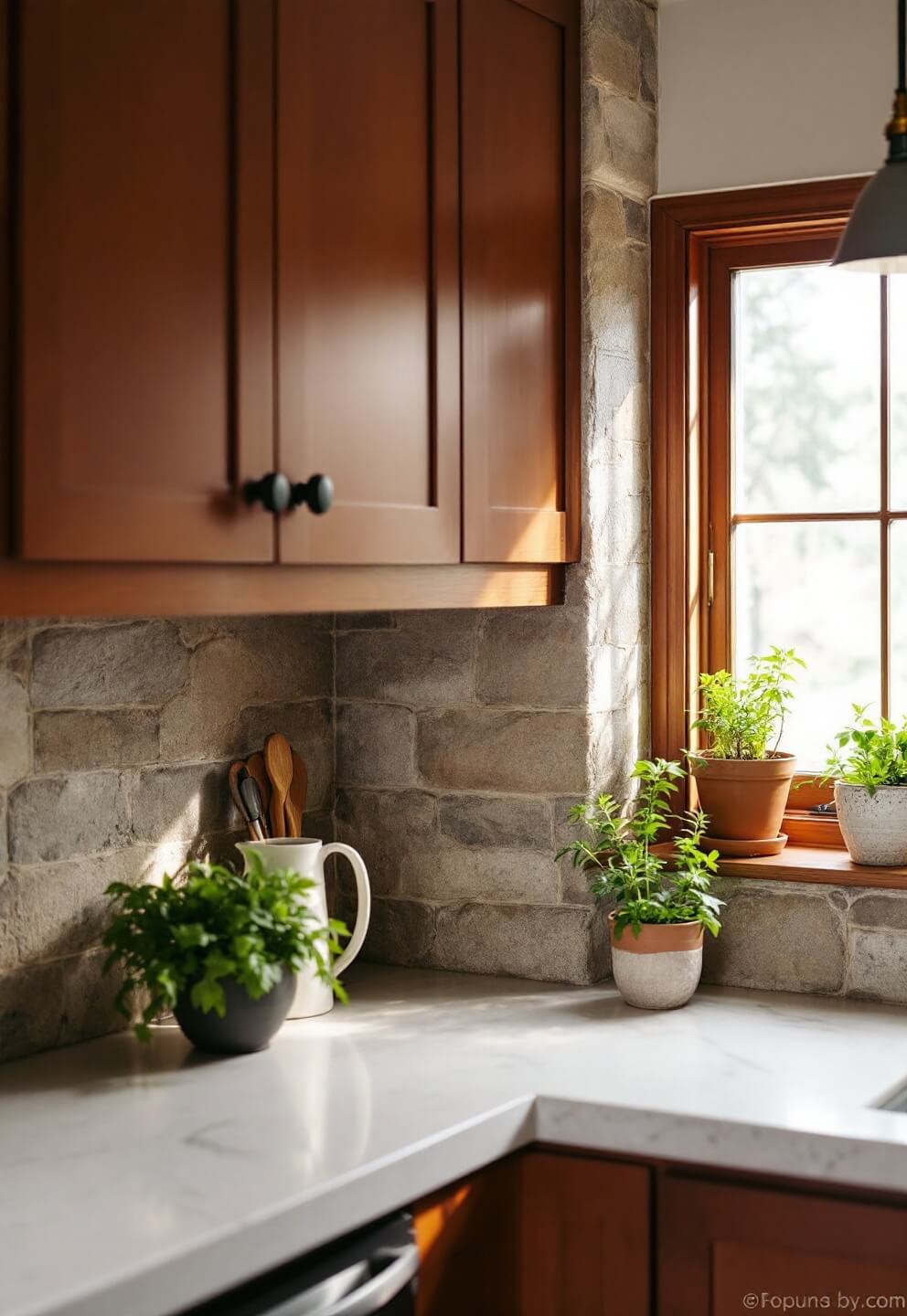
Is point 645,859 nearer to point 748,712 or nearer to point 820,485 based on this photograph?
point 748,712

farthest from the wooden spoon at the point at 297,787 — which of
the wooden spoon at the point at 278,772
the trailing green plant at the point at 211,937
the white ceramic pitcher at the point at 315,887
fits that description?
the trailing green plant at the point at 211,937

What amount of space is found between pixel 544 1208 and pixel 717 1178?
0.71ft

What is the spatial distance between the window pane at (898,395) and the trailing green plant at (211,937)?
1181 millimetres

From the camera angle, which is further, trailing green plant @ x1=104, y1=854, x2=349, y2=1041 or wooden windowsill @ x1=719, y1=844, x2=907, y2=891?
wooden windowsill @ x1=719, y1=844, x2=907, y2=891

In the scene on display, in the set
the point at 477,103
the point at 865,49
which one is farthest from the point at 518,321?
the point at 865,49

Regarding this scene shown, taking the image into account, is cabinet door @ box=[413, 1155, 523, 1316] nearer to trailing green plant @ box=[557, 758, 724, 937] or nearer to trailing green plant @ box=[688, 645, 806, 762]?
trailing green plant @ box=[557, 758, 724, 937]

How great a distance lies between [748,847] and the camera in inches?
95.9

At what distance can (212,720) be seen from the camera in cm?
232

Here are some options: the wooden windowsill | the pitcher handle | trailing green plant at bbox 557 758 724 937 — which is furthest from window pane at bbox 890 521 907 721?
the pitcher handle

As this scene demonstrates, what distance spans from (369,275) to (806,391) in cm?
95

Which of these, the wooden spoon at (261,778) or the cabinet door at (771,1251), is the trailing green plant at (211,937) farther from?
the cabinet door at (771,1251)

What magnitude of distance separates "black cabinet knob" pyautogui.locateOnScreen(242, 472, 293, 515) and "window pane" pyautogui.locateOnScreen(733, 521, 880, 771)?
113 cm

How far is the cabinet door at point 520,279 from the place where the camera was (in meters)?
2.13

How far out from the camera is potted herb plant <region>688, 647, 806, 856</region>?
2.44 m
